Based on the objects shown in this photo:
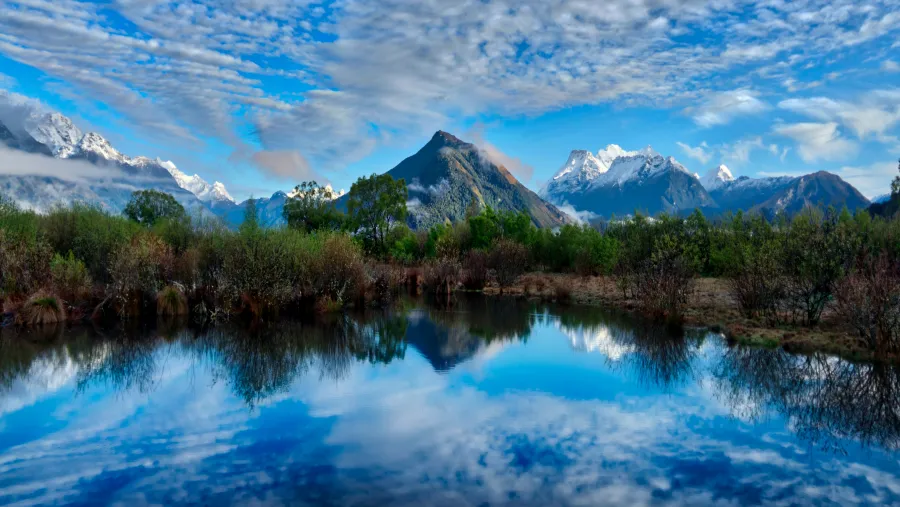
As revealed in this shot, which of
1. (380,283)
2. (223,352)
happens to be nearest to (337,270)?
(380,283)

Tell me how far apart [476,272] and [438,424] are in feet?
105

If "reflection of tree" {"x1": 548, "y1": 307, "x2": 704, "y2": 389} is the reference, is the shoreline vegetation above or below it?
above

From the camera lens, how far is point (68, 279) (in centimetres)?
2495

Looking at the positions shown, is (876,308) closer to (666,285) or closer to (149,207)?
(666,285)

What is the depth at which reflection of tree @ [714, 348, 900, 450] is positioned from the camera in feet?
35.8

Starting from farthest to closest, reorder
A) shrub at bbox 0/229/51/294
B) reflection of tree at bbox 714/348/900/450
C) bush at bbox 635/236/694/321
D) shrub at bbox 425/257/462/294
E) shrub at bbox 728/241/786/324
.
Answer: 1. shrub at bbox 425/257/462/294
2. bush at bbox 635/236/694/321
3. shrub at bbox 0/229/51/294
4. shrub at bbox 728/241/786/324
5. reflection of tree at bbox 714/348/900/450

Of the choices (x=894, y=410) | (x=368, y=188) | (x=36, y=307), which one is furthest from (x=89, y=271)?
(x=368, y=188)

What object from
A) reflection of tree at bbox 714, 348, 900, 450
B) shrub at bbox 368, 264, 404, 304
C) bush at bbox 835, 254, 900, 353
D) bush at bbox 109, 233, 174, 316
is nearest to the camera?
reflection of tree at bbox 714, 348, 900, 450

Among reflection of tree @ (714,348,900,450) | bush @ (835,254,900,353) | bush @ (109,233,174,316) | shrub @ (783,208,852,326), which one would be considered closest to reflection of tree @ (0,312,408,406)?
bush @ (109,233,174,316)

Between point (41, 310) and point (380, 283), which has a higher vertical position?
point (380, 283)

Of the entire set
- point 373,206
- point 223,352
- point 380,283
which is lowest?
point 223,352

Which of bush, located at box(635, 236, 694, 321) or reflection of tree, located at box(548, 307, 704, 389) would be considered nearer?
reflection of tree, located at box(548, 307, 704, 389)

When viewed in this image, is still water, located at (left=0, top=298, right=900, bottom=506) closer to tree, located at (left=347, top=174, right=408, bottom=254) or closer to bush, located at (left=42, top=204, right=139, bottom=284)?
bush, located at (left=42, top=204, right=139, bottom=284)

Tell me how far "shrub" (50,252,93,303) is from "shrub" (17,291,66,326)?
1.05 m
